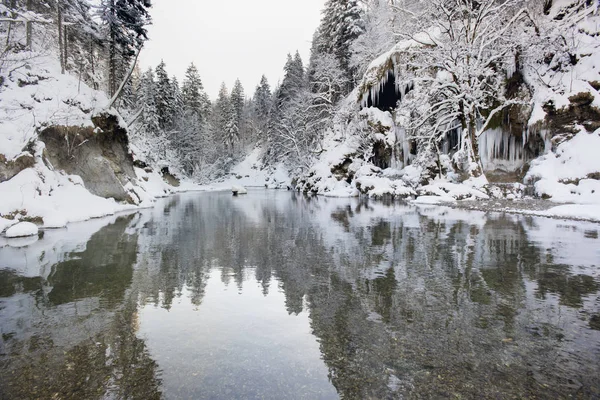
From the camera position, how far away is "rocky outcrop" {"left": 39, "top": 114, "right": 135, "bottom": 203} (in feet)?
52.1

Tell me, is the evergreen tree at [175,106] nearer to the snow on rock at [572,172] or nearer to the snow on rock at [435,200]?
the snow on rock at [435,200]

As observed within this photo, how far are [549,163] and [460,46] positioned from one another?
28.0ft

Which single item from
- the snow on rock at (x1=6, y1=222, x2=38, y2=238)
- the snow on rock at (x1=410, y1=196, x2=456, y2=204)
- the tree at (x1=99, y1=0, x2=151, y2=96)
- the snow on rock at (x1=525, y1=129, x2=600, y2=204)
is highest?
the tree at (x1=99, y1=0, x2=151, y2=96)

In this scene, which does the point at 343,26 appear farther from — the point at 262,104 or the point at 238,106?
the point at 238,106

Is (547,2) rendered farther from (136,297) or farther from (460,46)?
(136,297)

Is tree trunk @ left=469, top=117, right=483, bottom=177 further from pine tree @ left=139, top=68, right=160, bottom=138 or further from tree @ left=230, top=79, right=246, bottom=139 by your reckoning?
tree @ left=230, top=79, right=246, bottom=139

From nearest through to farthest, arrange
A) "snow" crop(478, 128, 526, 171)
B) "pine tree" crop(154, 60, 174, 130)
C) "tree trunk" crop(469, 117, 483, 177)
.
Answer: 1. "snow" crop(478, 128, 526, 171)
2. "tree trunk" crop(469, 117, 483, 177)
3. "pine tree" crop(154, 60, 174, 130)

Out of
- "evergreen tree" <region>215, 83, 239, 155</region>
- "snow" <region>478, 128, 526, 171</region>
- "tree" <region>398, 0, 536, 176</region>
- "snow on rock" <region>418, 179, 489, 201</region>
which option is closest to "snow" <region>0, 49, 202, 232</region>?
"tree" <region>398, 0, 536, 176</region>

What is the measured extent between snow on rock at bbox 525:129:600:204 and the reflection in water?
375 inches

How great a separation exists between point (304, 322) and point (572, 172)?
18292mm

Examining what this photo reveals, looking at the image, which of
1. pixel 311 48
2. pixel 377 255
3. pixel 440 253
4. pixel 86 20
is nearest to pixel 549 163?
pixel 440 253

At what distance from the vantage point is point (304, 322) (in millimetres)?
4129

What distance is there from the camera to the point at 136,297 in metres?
4.98

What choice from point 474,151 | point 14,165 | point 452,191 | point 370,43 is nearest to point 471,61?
point 474,151
